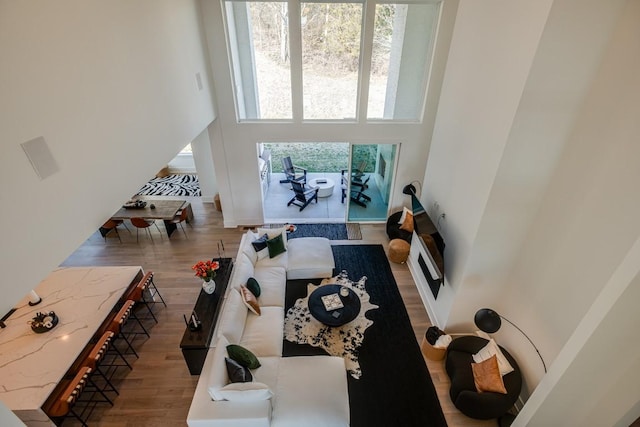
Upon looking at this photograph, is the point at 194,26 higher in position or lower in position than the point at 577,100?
higher

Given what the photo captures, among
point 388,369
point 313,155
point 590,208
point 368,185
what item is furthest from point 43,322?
point 313,155

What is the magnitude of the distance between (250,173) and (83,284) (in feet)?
11.9

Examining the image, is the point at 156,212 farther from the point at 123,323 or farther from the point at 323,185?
the point at 323,185

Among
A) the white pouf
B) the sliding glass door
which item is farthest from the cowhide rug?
the sliding glass door

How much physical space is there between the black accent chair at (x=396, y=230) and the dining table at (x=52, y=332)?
4.99 m

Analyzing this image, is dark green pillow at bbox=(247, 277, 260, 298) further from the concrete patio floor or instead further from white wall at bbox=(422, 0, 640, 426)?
white wall at bbox=(422, 0, 640, 426)

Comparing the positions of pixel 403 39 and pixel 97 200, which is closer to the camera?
pixel 97 200

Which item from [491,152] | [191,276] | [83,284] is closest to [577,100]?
[491,152]

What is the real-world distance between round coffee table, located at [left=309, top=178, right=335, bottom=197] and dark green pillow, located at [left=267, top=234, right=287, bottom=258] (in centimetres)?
293

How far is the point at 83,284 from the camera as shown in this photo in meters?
4.90

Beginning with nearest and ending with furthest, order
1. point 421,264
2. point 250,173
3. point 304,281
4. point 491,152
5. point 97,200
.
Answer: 1. point 97,200
2. point 491,152
3. point 421,264
4. point 304,281
5. point 250,173

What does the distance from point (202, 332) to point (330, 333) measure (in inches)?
76.2

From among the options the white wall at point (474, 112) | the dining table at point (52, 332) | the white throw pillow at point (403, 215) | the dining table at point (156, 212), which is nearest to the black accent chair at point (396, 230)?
the white throw pillow at point (403, 215)

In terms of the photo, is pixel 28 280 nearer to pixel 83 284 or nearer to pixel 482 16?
pixel 83 284
